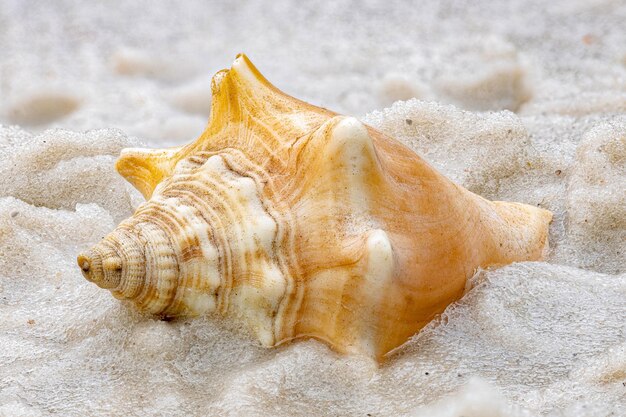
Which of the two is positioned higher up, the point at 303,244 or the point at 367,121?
the point at 367,121

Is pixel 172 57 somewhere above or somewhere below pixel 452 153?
above

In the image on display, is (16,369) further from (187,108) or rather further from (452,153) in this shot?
(187,108)

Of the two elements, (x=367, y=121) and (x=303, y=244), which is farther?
(x=367, y=121)

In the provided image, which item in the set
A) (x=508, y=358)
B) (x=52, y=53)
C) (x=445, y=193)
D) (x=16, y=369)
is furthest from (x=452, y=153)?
(x=52, y=53)
